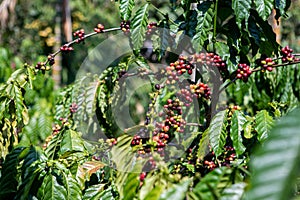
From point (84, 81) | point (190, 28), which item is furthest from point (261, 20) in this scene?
point (84, 81)

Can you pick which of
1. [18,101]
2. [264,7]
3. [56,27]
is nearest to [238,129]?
[264,7]

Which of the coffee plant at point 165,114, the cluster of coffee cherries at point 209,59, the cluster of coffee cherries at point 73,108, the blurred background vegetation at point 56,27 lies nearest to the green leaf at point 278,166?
the coffee plant at point 165,114

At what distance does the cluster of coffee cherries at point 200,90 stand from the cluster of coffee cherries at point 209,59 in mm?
79

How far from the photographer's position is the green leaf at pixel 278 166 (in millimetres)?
609

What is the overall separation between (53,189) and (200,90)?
0.58m

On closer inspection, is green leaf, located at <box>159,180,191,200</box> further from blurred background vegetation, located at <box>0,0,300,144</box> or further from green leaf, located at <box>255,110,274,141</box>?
blurred background vegetation, located at <box>0,0,300,144</box>

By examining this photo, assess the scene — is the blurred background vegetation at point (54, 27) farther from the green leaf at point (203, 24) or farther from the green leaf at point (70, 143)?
the green leaf at point (203, 24)

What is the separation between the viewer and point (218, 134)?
1532mm

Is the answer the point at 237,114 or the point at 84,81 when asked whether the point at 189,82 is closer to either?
the point at 237,114

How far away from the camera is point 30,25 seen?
9.96m

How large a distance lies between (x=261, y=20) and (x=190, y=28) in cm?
26

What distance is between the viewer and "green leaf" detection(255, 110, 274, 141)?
1505mm

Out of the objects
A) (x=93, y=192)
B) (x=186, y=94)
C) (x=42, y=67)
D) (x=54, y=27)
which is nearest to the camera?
(x=93, y=192)

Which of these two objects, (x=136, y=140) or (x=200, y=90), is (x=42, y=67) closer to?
(x=136, y=140)
